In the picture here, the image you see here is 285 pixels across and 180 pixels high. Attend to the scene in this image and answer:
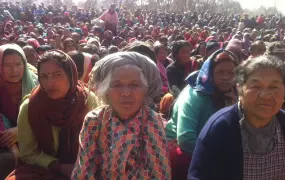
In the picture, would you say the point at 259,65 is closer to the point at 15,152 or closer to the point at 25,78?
the point at 15,152

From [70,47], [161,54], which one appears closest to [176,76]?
[161,54]

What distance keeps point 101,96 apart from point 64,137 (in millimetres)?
675

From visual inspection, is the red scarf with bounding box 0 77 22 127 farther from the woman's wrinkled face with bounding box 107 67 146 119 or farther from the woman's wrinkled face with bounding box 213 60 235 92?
the woman's wrinkled face with bounding box 213 60 235 92

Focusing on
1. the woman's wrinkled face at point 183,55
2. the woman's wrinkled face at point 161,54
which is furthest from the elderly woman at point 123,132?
the woman's wrinkled face at point 161,54

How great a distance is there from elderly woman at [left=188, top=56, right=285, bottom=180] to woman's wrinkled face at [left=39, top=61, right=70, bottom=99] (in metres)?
1.24

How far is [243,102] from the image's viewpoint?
1.93m

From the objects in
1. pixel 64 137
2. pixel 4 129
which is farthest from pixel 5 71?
pixel 64 137

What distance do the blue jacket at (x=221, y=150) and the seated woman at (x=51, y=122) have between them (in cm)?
109

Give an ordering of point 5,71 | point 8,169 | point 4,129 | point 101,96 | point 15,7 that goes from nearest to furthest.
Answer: point 101,96, point 8,169, point 4,129, point 5,71, point 15,7

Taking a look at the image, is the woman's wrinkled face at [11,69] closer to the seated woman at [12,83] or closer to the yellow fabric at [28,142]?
the seated woman at [12,83]

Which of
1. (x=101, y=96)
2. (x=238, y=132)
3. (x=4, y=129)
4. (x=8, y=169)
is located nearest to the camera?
(x=238, y=132)

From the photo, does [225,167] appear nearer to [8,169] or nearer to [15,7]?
[8,169]

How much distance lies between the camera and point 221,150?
1898 millimetres

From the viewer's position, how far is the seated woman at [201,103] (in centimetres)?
263
